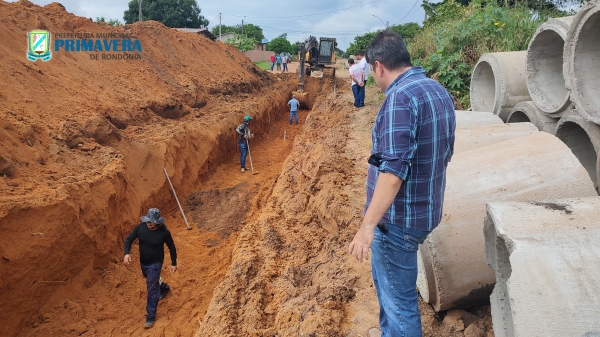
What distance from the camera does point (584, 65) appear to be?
162 inches

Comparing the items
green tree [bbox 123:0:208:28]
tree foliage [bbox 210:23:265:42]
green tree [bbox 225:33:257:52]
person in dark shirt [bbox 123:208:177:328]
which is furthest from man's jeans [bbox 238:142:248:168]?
tree foliage [bbox 210:23:265:42]

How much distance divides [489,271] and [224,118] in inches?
417

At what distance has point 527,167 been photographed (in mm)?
3070

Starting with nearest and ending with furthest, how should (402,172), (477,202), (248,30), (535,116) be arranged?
(402,172)
(477,202)
(535,116)
(248,30)

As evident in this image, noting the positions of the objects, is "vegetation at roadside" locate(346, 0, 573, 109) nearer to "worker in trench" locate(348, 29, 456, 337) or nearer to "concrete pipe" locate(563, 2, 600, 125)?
"concrete pipe" locate(563, 2, 600, 125)

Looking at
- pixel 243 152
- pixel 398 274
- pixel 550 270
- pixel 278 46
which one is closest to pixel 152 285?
pixel 398 274

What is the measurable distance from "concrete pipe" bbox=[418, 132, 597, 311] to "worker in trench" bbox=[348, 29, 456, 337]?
2.06 feet

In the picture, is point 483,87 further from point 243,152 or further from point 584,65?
point 243,152

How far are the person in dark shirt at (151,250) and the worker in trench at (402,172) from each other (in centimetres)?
381

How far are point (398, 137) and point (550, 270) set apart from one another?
1.06 meters

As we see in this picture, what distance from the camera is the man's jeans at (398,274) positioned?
237cm

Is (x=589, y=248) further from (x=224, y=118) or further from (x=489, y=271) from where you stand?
(x=224, y=118)

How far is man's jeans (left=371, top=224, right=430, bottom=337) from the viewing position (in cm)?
237

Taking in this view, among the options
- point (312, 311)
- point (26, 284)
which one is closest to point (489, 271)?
point (312, 311)
